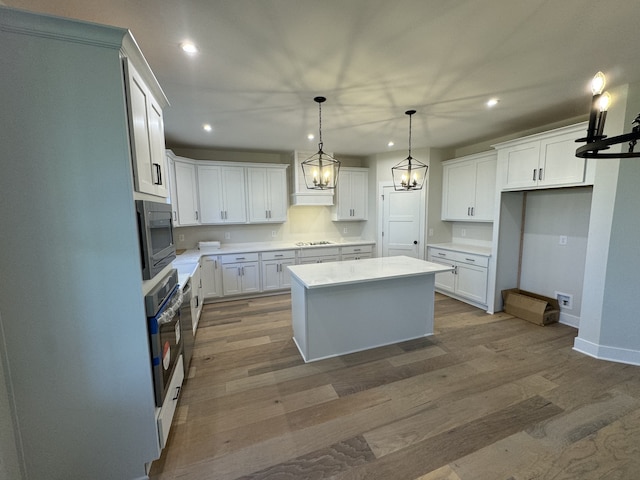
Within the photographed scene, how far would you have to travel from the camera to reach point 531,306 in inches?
140

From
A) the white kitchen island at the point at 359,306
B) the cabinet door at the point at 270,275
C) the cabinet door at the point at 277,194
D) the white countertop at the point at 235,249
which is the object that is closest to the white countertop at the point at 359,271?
the white kitchen island at the point at 359,306

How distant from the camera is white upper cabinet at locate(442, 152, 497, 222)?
4.02 meters

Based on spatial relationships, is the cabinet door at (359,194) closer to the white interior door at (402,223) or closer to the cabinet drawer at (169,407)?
the white interior door at (402,223)

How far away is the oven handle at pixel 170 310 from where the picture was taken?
1.56m

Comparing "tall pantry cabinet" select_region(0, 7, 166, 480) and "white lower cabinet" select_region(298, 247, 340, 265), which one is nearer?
"tall pantry cabinet" select_region(0, 7, 166, 480)

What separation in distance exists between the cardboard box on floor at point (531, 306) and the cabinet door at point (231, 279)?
4292mm

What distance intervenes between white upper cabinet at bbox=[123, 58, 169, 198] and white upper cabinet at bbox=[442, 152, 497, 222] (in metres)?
4.33

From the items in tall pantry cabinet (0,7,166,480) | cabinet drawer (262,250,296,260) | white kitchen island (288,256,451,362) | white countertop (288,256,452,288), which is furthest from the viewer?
cabinet drawer (262,250,296,260)

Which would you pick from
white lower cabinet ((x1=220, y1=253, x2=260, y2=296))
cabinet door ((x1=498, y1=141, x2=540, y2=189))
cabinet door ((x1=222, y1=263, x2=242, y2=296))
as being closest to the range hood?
white lower cabinet ((x1=220, y1=253, x2=260, y2=296))

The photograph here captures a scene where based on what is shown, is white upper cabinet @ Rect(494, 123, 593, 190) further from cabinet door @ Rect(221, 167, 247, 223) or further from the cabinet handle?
cabinet door @ Rect(221, 167, 247, 223)

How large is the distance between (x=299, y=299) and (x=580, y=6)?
2.94 meters

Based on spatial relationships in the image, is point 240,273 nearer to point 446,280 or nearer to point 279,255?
point 279,255

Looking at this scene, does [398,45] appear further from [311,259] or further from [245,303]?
[245,303]

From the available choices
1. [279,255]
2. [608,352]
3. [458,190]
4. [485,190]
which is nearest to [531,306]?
[608,352]
